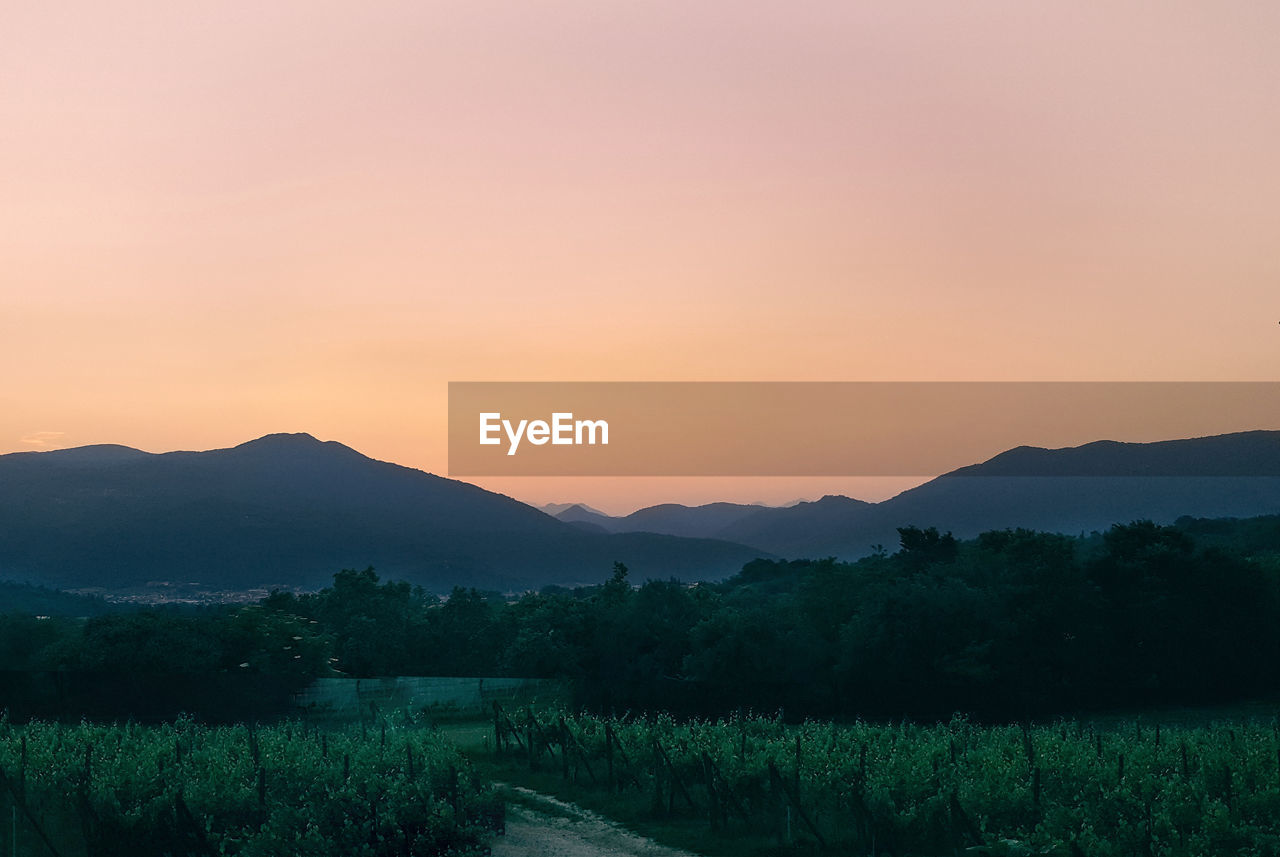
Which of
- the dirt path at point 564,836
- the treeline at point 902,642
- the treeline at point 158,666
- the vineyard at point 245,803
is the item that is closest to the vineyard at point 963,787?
the dirt path at point 564,836

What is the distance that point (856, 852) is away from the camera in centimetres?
1814

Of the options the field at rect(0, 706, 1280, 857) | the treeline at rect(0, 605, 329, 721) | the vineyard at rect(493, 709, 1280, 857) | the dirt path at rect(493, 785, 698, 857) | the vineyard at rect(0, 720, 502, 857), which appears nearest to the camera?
the vineyard at rect(493, 709, 1280, 857)

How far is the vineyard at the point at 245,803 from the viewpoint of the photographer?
1745 centimetres

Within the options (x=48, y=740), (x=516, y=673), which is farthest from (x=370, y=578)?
(x=48, y=740)

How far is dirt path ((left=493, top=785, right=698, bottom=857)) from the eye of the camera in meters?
19.1

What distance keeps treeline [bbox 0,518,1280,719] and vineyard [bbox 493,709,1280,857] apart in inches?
643

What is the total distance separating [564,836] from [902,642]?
2522cm

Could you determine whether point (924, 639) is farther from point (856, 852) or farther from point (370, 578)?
point (370, 578)

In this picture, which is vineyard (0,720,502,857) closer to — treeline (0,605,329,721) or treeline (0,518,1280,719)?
treeline (0,605,329,721)

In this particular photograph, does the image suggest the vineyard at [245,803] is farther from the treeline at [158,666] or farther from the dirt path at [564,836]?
the treeline at [158,666]

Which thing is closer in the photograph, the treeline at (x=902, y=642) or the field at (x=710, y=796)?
the field at (x=710, y=796)

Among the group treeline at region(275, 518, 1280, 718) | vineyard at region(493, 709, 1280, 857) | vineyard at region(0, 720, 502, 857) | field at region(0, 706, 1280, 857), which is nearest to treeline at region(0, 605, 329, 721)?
field at region(0, 706, 1280, 857)

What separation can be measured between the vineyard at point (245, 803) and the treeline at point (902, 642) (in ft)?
48.7

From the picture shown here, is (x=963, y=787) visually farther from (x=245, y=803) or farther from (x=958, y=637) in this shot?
(x=958, y=637)
